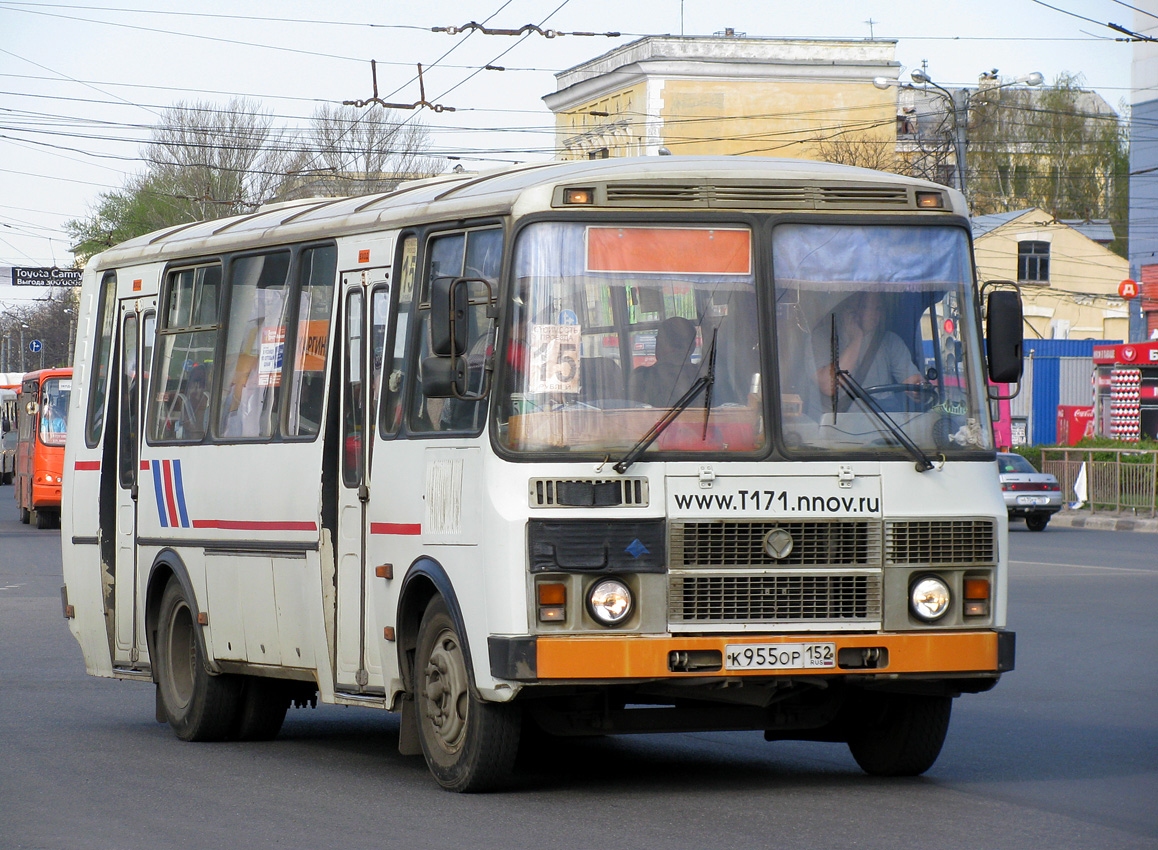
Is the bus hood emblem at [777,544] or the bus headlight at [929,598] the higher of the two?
the bus hood emblem at [777,544]

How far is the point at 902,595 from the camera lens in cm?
829

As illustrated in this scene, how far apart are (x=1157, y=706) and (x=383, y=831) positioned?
6.27 m

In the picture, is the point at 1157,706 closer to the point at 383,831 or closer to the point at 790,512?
the point at 790,512

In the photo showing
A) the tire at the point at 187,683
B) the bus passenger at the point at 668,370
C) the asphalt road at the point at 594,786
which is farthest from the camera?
the tire at the point at 187,683

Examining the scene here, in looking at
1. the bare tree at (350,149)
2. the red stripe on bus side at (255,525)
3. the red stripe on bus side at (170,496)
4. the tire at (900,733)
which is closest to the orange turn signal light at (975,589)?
the tire at (900,733)

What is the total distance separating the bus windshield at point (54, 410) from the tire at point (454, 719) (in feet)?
94.1

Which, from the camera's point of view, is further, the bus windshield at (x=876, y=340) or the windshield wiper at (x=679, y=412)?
the bus windshield at (x=876, y=340)

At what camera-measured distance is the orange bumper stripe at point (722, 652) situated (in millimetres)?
7891

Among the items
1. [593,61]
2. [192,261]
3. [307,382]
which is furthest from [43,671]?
[593,61]

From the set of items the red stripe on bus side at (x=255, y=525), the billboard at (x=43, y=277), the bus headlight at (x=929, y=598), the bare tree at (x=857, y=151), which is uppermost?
the bare tree at (x=857, y=151)

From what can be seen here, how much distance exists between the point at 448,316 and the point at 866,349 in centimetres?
179

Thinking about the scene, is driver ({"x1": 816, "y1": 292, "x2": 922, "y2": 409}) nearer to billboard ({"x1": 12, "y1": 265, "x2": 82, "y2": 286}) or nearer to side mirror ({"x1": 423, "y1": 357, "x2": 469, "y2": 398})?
side mirror ({"x1": 423, "y1": 357, "x2": 469, "y2": 398})

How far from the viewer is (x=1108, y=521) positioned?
37.8m

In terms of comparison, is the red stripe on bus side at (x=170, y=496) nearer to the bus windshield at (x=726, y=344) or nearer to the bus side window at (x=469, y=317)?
the bus side window at (x=469, y=317)
